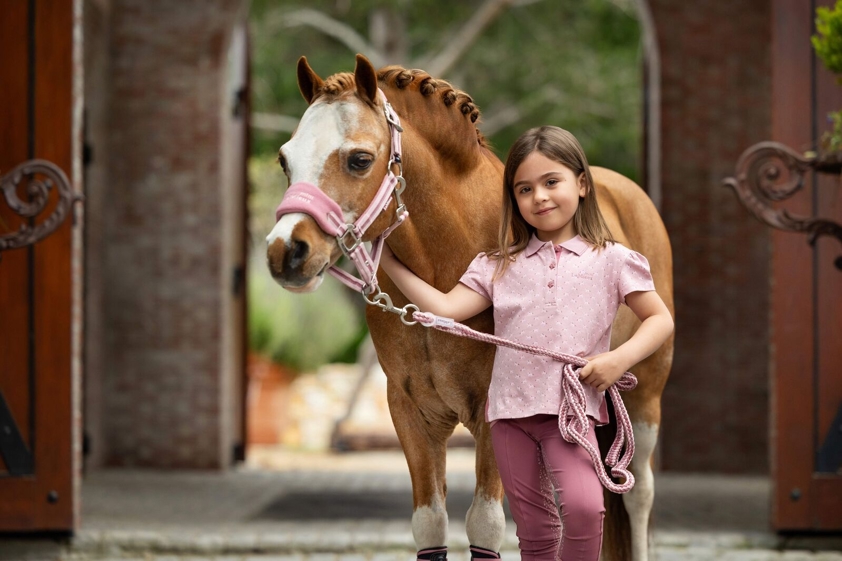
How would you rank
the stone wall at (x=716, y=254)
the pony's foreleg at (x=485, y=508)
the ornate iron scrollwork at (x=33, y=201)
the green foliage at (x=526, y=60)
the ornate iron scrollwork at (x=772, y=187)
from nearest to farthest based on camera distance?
1. the pony's foreleg at (x=485, y=508)
2. the ornate iron scrollwork at (x=33, y=201)
3. the ornate iron scrollwork at (x=772, y=187)
4. the stone wall at (x=716, y=254)
5. the green foliage at (x=526, y=60)

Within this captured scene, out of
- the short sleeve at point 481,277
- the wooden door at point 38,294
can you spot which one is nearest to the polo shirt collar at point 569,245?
the short sleeve at point 481,277

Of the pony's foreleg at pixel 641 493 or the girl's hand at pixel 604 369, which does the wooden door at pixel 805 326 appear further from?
the girl's hand at pixel 604 369

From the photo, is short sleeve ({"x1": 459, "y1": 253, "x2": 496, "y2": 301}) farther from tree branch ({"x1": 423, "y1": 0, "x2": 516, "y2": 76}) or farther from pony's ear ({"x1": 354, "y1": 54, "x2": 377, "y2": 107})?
tree branch ({"x1": 423, "y1": 0, "x2": 516, "y2": 76})

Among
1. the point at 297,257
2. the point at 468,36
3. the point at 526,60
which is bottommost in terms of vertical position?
the point at 297,257

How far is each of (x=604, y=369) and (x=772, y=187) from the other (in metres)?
2.35

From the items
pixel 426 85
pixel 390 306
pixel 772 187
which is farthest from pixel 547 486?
pixel 772 187

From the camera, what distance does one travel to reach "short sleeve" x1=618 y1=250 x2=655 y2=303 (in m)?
2.55

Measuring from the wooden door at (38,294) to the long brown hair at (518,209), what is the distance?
304cm

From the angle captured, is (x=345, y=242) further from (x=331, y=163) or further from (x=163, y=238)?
(x=163, y=238)

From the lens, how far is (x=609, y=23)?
46.9 feet

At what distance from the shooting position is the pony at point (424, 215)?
2428 mm

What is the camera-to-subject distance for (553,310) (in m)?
2.55

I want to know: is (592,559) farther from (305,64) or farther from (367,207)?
(305,64)

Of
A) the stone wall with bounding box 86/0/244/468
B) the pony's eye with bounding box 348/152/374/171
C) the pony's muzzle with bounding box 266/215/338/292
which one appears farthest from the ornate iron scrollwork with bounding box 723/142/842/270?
the stone wall with bounding box 86/0/244/468
